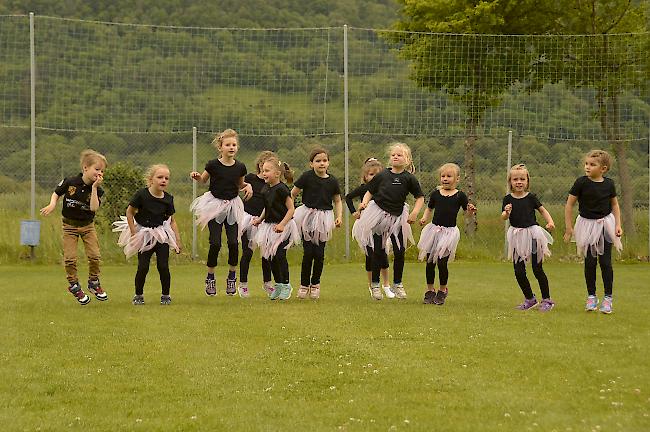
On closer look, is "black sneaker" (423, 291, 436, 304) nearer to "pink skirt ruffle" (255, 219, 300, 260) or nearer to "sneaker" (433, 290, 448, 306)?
"sneaker" (433, 290, 448, 306)

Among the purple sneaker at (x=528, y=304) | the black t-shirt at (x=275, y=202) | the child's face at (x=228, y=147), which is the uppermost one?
the child's face at (x=228, y=147)

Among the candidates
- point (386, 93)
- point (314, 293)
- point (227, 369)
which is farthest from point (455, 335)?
point (386, 93)

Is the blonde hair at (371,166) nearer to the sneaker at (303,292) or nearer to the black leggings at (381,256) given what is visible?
the black leggings at (381,256)

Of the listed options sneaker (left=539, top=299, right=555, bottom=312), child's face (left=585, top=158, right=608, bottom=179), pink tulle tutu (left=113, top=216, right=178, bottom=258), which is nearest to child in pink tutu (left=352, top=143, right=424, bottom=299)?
sneaker (left=539, top=299, right=555, bottom=312)

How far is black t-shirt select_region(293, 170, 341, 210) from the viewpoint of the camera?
11.0m

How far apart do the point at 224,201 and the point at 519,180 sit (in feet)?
10.3

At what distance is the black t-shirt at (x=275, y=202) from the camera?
427 inches

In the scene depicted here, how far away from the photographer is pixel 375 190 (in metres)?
10.9

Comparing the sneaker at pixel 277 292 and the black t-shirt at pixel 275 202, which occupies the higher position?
the black t-shirt at pixel 275 202

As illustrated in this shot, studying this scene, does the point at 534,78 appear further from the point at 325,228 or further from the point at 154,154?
the point at 325,228

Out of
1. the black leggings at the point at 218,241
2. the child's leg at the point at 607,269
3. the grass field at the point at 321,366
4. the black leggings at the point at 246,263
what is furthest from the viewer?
the black leggings at the point at 246,263

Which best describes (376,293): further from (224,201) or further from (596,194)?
(596,194)

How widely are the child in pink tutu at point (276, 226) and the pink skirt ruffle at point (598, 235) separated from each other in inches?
118

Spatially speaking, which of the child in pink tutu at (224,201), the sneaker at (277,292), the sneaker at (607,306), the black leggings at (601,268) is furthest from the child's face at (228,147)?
the sneaker at (607,306)
